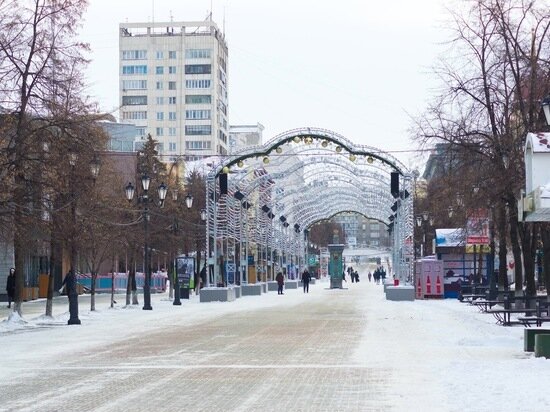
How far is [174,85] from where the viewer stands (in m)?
154

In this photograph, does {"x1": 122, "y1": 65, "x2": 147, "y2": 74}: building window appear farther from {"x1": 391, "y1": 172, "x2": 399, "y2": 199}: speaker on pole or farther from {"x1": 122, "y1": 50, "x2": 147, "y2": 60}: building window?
{"x1": 391, "y1": 172, "x2": 399, "y2": 199}: speaker on pole

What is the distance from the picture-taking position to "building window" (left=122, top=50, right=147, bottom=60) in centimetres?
15275

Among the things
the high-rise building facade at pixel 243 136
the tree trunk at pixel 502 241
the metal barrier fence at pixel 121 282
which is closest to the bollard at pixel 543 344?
the tree trunk at pixel 502 241

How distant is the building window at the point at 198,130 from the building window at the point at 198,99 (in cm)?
330

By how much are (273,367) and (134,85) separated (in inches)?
5483

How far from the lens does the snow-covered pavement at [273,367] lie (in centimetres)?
1408

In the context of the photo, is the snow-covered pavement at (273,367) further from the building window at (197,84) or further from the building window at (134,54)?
the building window at (134,54)

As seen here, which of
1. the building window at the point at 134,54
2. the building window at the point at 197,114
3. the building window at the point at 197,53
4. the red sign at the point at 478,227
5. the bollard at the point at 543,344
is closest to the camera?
the bollard at the point at 543,344

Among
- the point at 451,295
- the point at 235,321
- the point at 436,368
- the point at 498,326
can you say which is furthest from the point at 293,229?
the point at 436,368

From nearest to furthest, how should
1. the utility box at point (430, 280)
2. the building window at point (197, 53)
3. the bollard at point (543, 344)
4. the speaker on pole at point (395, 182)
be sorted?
the bollard at point (543, 344) → the speaker on pole at point (395, 182) → the utility box at point (430, 280) → the building window at point (197, 53)

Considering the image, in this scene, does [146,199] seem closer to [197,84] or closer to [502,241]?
[502,241]

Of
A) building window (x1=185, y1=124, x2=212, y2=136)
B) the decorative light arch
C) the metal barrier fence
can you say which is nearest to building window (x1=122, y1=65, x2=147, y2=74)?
building window (x1=185, y1=124, x2=212, y2=136)

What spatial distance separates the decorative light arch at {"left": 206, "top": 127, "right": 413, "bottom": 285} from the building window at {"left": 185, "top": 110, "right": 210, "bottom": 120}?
218ft

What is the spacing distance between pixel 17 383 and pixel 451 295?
142 ft
